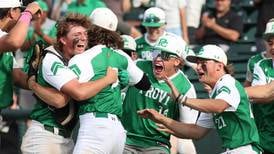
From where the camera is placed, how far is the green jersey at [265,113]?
941 cm

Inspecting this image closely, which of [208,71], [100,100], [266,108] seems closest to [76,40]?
[100,100]

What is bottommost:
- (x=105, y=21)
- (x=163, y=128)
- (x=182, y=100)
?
(x=163, y=128)

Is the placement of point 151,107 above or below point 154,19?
below

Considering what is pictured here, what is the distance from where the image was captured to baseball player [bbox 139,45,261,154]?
8414mm

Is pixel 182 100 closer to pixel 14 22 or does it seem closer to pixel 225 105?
pixel 225 105

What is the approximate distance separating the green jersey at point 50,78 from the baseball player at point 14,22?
292 millimetres

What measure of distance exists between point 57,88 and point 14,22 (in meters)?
1.05

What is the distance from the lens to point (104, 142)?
26.7ft

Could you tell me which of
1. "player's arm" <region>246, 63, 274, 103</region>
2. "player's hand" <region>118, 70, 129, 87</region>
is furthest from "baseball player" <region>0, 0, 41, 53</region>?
"player's arm" <region>246, 63, 274, 103</region>

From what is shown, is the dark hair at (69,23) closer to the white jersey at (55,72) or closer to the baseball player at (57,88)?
the baseball player at (57,88)

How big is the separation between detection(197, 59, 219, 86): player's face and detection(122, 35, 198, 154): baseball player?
29.9 inches

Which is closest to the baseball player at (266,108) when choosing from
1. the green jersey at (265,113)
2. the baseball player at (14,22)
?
the green jersey at (265,113)

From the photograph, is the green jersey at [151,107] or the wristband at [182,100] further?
the green jersey at [151,107]

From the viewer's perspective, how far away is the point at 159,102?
9.55 m
